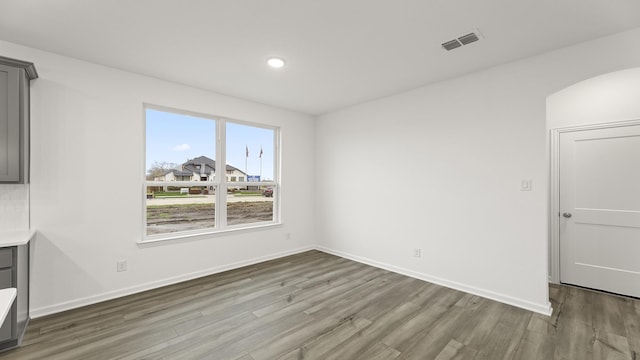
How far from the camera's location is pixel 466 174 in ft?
11.2

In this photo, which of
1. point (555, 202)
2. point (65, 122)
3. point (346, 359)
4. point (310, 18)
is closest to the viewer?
point (346, 359)

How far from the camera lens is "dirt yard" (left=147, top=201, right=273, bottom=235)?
12.1 feet

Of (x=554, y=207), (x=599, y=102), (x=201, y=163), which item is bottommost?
(x=554, y=207)

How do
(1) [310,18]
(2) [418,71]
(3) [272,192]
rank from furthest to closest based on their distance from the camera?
1. (3) [272,192]
2. (2) [418,71]
3. (1) [310,18]

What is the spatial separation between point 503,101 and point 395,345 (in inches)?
110

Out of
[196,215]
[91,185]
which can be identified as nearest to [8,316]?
[91,185]

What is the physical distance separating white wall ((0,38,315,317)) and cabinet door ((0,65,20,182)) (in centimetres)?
35

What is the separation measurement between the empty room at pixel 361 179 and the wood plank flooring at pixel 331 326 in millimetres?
24

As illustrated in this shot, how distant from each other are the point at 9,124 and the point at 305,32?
2.71 meters

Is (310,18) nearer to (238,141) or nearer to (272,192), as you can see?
(238,141)

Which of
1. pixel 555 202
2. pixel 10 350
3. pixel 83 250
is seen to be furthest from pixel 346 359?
pixel 555 202

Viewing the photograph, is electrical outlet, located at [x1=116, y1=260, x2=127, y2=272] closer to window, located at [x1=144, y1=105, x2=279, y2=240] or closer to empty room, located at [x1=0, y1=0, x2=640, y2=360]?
empty room, located at [x1=0, y1=0, x2=640, y2=360]

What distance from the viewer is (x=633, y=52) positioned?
2406mm

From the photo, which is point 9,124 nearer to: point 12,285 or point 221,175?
point 12,285
